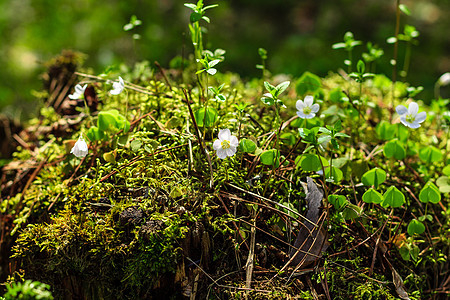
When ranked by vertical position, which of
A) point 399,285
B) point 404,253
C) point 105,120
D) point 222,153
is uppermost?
point 105,120

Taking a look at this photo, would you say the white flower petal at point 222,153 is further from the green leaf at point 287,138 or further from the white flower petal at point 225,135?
the green leaf at point 287,138

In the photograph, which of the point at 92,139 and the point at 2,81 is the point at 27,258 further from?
the point at 2,81

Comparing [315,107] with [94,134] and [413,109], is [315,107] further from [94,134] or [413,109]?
[94,134]

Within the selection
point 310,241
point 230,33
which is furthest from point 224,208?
point 230,33

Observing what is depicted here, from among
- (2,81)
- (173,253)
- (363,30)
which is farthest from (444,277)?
(2,81)

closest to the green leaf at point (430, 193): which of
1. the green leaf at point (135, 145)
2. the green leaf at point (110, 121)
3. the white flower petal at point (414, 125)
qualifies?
the white flower petal at point (414, 125)

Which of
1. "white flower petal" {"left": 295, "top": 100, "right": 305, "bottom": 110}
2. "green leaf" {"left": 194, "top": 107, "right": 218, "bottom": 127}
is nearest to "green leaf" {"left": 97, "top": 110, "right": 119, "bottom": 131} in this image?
"green leaf" {"left": 194, "top": 107, "right": 218, "bottom": 127}
